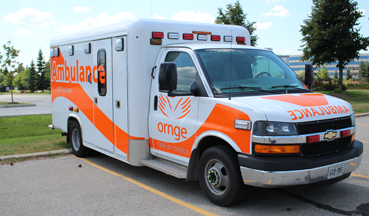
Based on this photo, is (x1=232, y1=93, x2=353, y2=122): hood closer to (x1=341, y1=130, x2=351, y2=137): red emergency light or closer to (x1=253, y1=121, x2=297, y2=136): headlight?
(x1=253, y1=121, x2=297, y2=136): headlight

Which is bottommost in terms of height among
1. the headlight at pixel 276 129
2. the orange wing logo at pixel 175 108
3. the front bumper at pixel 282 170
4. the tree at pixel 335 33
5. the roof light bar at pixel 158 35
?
the front bumper at pixel 282 170

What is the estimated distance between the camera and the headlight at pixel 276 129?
3.94 m

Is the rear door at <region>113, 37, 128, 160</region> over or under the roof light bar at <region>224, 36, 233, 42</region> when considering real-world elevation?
under

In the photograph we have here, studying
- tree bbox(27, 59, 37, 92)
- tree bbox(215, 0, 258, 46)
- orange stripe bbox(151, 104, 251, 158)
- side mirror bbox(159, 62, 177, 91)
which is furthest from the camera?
tree bbox(27, 59, 37, 92)

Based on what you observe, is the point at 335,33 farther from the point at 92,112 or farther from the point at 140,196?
the point at 140,196

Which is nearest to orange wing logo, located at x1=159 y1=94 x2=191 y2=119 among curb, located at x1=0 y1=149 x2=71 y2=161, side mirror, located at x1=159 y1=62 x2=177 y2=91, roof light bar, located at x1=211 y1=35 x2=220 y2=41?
side mirror, located at x1=159 y1=62 x2=177 y2=91

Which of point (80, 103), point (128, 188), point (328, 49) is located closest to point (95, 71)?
point (80, 103)

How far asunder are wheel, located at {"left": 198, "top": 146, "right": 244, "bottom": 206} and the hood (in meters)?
0.73

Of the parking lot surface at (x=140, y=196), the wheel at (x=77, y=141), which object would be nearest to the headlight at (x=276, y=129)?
the parking lot surface at (x=140, y=196)

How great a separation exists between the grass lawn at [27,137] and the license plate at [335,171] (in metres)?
6.69

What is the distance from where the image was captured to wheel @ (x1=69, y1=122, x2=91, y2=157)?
7.85 meters

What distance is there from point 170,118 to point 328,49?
22.8 meters

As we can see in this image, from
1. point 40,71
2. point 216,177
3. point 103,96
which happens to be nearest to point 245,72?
point 216,177

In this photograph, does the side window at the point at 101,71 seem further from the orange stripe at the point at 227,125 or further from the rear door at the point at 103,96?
the orange stripe at the point at 227,125
